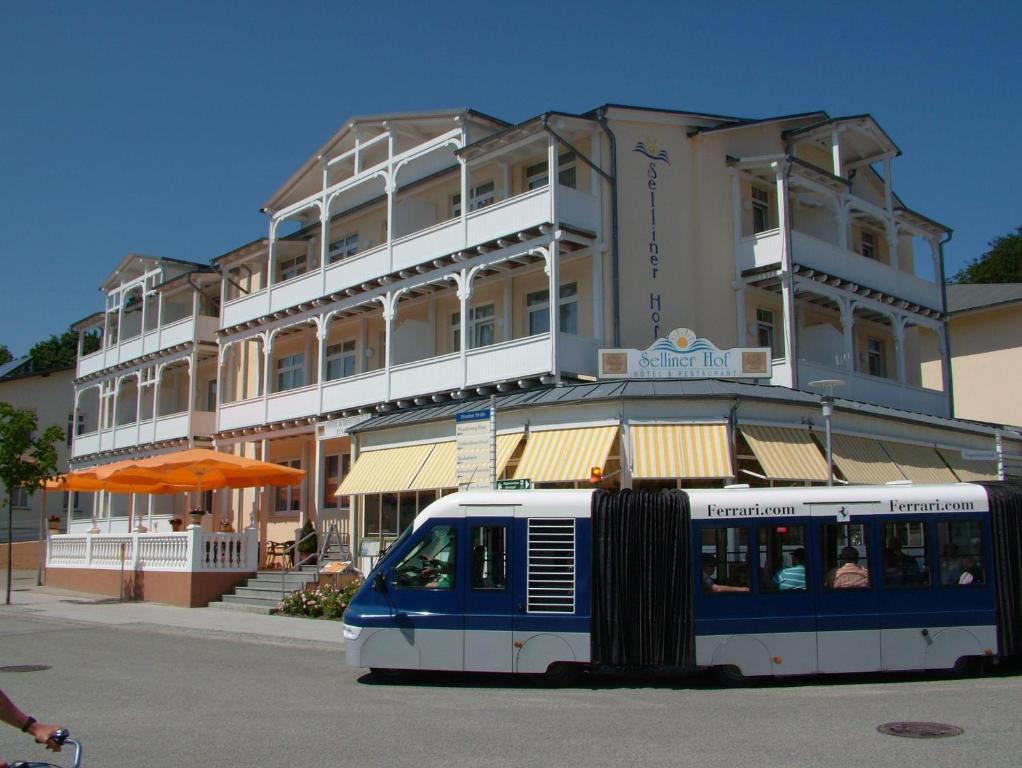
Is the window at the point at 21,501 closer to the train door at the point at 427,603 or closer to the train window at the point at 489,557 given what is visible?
the train door at the point at 427,603

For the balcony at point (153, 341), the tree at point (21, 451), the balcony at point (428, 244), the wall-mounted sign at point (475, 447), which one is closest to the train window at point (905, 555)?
the wall-mounted sign at point (475, 447)

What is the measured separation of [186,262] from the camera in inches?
1591

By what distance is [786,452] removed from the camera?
21.0 metres

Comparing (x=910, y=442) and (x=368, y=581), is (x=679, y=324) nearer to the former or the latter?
(x=910, y=442)

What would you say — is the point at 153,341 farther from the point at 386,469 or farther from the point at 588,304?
the point at 588,304

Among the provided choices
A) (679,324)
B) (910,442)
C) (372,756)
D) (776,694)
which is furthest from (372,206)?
(372,756)

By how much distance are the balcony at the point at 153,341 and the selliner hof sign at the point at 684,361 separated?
19.4m

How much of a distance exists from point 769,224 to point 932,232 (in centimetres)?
731

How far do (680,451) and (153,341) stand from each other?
2583 cm

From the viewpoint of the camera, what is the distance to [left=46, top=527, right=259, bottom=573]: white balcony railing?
79.4 feet

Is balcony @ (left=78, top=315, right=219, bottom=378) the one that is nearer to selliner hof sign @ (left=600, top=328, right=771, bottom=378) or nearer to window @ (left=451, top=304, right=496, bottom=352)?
window @ (left=451, top=304, right=496, bottom=352)

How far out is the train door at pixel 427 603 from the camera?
12.6m

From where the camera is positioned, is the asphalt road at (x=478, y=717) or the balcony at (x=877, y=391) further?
the balcony at (x=877, y=391)

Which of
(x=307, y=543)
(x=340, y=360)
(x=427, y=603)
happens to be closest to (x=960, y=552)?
(x=427, y=603)
